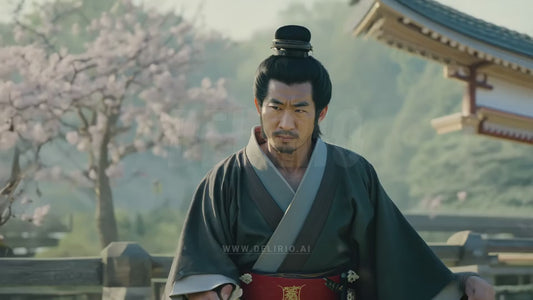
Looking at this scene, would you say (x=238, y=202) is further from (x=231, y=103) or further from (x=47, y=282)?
(x=231, y=103)

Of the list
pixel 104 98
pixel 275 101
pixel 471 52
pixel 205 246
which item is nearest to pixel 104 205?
pixel 104 98

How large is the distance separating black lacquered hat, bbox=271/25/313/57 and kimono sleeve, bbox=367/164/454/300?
0.65 metres

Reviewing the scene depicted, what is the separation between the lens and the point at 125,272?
4.28m

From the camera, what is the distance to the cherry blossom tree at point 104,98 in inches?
360

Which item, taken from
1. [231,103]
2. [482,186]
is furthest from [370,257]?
[482,186]

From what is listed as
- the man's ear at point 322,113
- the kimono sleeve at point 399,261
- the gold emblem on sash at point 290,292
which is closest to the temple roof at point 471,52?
the man's ear at point 322,113

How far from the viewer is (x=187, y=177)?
72.8ft

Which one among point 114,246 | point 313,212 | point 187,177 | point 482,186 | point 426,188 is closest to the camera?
point 313,212

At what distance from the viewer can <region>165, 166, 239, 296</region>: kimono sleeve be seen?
8.68 ft

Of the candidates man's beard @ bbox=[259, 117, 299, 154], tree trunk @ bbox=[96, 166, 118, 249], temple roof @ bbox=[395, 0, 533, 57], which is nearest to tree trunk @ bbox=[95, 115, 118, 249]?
tree trunk @ bbox=[96, 166, 118, 249]

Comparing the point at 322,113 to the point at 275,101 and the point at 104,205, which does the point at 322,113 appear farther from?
the point at 104,205

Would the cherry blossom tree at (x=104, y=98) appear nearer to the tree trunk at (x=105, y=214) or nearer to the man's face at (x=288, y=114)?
the tree trunk at (x=105, y=214)

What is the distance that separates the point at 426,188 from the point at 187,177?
7842mm

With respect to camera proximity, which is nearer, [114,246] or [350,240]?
[350,240]
